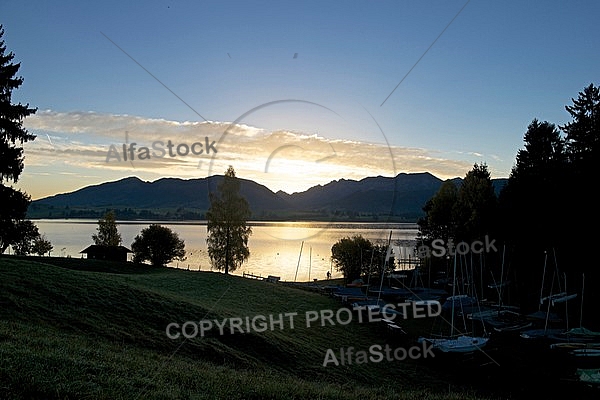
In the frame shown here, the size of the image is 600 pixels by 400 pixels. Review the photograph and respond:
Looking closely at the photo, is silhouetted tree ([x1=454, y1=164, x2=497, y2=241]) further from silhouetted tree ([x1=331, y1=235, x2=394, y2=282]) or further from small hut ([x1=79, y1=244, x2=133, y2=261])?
small hut ([x1=79, y1=244, x2=133, y2=261])

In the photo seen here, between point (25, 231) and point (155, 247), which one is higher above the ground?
point (25, 231)

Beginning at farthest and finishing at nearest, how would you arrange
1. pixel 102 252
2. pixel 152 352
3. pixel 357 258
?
pixel 357 258
pixel 102 252
pixel 152 352

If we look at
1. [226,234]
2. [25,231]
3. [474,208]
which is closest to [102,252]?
[25,231]

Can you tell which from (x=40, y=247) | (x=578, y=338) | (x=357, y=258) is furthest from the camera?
(x=40, y=247)

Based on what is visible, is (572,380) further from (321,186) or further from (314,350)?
(321,186)

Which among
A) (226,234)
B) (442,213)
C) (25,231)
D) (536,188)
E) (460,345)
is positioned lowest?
(460,345)

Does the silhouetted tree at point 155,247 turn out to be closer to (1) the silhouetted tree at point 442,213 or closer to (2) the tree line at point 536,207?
(2) the tree line at point 536,207

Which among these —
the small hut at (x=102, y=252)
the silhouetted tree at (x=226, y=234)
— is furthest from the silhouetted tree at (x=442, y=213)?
the small hut at (x=102, y=252)

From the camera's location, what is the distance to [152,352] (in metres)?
15.9

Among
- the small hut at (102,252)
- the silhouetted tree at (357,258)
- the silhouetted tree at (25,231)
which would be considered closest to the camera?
the silhouetted tree at (25,231)

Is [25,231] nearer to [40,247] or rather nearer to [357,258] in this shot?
[357,258]

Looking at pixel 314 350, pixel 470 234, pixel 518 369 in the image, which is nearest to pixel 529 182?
pixel 470 234

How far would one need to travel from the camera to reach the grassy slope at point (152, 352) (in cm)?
984

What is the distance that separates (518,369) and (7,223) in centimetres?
3888
